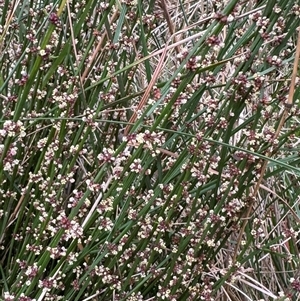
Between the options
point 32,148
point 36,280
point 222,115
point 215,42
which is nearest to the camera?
point 215,42

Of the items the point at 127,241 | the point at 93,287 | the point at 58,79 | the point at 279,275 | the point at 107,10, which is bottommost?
the point at 279,275

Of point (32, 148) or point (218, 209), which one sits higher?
point (32, 148)

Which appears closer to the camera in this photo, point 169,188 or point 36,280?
point 36,280

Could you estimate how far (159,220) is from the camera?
926mm

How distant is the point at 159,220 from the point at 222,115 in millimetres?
231

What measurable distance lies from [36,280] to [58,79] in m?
0.54

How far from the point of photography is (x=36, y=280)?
2.85 ft

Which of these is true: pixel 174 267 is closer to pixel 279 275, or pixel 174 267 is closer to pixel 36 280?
pixel 36 280

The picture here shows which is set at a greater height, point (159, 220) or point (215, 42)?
point (215, 42)

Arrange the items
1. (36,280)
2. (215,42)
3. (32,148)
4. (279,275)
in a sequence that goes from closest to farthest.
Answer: (215,42) → (36,280) → (32,148) → (279,275)

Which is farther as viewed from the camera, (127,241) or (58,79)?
(58,79)

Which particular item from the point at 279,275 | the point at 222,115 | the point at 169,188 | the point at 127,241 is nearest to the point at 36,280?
the point at 127,241

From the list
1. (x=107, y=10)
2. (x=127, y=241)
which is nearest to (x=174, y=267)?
(x=127, y=241)

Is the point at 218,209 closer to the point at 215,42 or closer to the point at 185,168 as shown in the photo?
the point at 185,168
